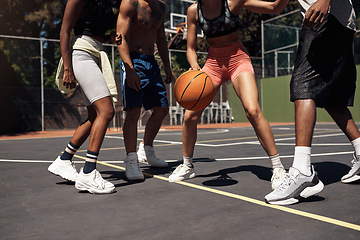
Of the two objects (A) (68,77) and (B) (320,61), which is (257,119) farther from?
(A) (68,77)

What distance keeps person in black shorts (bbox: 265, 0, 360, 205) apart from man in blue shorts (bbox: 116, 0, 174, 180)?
169 centimetres

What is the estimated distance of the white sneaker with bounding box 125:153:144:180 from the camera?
397 cm

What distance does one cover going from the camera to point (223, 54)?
3.88m

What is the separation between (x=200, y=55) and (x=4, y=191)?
66.8 ft

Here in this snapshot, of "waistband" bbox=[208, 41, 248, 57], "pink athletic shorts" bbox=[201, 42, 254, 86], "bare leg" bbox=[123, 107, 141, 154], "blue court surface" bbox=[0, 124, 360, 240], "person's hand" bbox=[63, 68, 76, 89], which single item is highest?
"waistband" bbox=[208, 41, 248, 57]

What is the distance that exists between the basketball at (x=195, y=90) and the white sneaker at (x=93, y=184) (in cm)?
107

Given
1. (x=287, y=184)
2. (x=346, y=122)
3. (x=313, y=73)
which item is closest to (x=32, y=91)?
(x=346, y=122)

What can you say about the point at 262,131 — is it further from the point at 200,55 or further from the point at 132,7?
the point at 200,55

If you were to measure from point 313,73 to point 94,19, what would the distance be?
214cm

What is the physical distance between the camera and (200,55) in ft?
75.9

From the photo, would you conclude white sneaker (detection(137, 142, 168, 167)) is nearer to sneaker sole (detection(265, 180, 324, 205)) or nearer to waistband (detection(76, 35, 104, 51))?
waistband (detection(76, 35, 104, 51))

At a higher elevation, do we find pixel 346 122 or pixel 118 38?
pixel 118 38

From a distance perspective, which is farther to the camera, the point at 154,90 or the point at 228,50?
the point at 154,90

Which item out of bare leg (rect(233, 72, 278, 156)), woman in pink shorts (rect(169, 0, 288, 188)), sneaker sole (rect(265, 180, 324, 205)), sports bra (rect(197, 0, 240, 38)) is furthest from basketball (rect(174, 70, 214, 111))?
sneaker sole (rect(265, 180, 324, 205))
